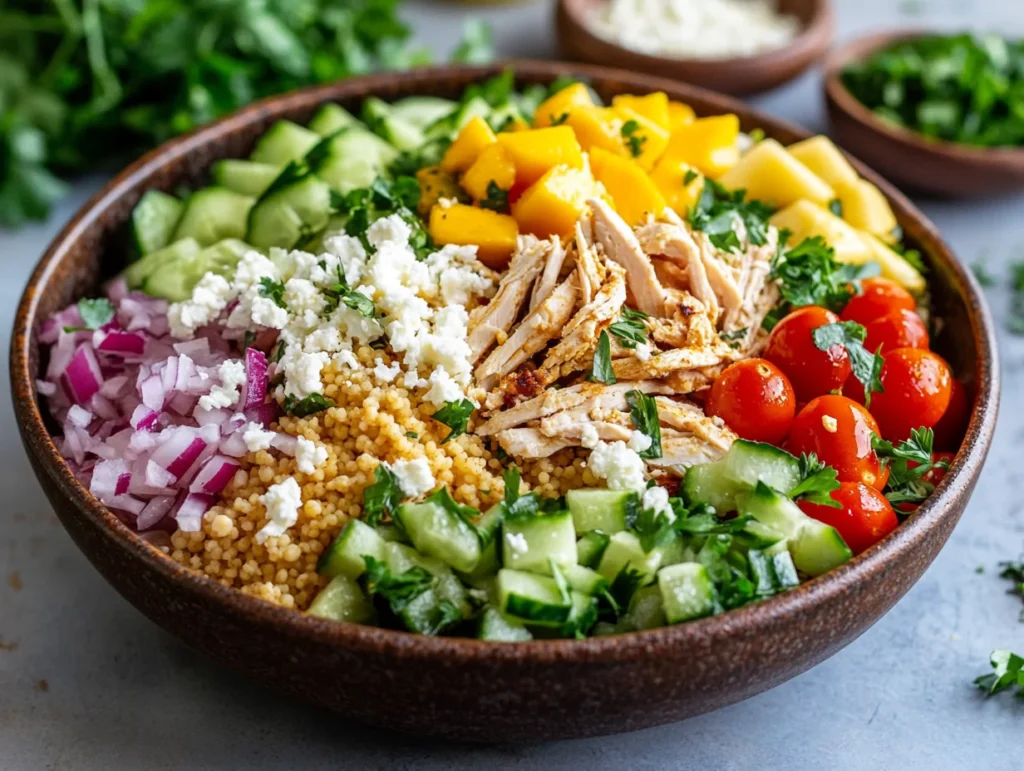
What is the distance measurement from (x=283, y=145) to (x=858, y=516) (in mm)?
Answer: 2420

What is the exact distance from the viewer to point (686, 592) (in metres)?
2.54

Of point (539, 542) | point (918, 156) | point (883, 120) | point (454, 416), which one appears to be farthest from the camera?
point (883, 120)

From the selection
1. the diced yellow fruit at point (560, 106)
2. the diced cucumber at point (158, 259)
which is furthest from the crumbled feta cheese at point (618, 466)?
the diced cucumber at point (158, 259)

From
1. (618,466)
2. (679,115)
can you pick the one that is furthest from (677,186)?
(618,466)

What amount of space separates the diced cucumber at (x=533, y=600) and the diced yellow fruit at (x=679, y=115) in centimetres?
204

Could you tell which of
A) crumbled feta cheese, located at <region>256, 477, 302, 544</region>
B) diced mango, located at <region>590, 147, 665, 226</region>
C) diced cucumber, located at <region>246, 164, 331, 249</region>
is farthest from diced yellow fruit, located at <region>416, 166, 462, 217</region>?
crumbled feta cheese, located at <region>256, 477, 302, 544</region>

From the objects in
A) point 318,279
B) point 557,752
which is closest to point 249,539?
point 318,279

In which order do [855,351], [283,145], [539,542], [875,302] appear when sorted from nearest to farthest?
1. [539,542]
2. [855,351]
3. [875,302]
4. [283,145]

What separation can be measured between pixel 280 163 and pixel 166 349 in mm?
1006

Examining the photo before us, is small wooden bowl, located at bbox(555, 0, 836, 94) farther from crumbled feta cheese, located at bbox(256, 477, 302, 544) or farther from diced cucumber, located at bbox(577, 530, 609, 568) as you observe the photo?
crumbled feta cheese, located at bbox(256, 477, 302, 544)

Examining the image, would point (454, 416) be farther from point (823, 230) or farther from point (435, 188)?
point (823, 230)

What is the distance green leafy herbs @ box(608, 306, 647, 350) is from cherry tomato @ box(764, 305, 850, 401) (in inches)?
17.4

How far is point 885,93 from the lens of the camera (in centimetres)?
520

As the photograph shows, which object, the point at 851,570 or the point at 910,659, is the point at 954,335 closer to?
the point at 910,659
